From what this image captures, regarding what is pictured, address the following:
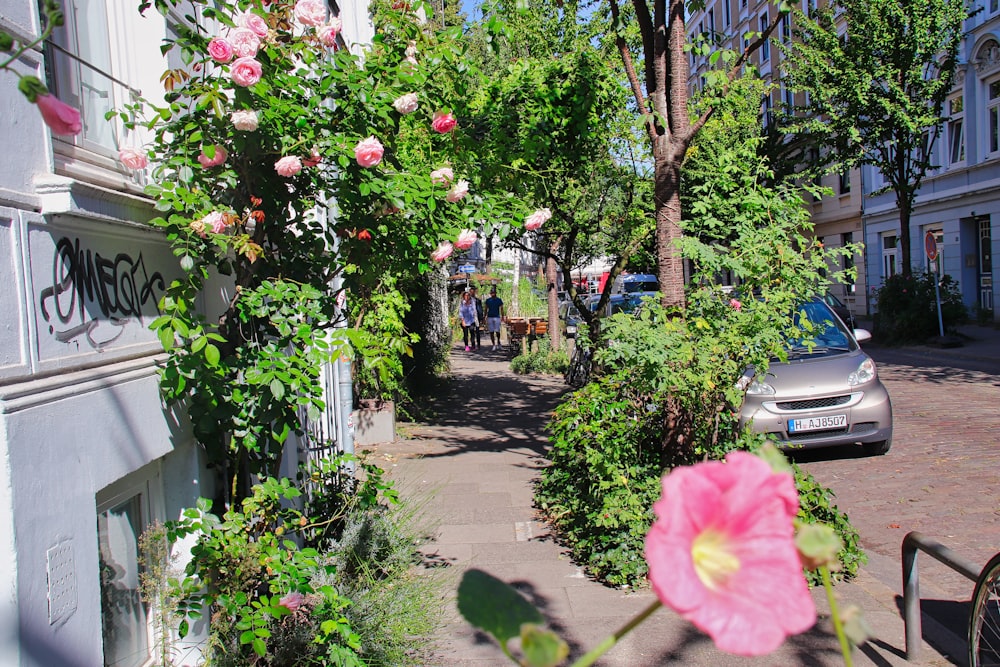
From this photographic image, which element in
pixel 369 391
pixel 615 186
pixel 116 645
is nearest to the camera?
pixel 116 645

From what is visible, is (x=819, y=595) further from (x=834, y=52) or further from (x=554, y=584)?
(x=834, y=52)

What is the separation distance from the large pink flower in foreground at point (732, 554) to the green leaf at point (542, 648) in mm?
102

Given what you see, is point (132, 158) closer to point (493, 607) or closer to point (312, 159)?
point (312, 159)

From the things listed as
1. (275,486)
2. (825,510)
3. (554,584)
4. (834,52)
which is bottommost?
(554,584)

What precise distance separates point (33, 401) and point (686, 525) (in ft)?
8.70

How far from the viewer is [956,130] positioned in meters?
25.8

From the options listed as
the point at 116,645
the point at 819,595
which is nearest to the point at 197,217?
the point at 116,645

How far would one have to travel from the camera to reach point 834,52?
854 inches

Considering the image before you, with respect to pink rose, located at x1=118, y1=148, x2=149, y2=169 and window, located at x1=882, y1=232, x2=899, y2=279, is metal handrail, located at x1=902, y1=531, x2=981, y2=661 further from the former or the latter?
window, located at x1=882, y1=232, x2=899, y2=279

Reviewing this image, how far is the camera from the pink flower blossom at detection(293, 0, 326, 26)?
4.11 metres

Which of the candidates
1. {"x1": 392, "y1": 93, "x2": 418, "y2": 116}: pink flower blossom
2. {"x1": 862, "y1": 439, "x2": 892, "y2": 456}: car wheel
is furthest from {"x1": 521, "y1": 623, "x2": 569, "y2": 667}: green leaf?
{"x1": 862, "y1": 439, "x2": 892, "y2": 456}: car wheel

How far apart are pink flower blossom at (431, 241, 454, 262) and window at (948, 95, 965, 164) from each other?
25.3 m

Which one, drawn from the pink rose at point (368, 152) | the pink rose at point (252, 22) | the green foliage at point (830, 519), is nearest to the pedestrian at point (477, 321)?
the green foliage at point (830, 519)

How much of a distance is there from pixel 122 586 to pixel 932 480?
730 centimetres
